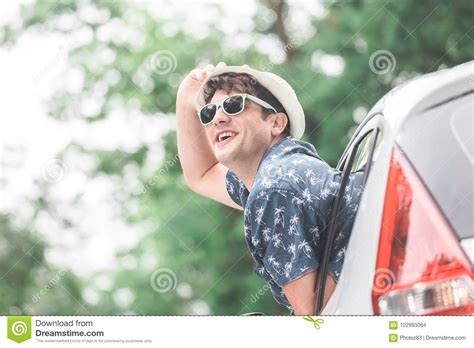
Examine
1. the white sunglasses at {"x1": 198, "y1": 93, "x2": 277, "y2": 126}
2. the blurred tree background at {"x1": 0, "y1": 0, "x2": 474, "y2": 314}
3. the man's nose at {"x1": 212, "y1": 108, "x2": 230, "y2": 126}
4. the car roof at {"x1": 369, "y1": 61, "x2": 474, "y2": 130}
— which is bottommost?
the blurred tree background at {"x1": 0, "y1": 0, "x2": 474, "y2": 314}

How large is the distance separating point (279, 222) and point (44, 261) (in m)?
2.42

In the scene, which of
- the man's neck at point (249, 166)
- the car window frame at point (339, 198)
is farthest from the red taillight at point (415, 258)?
the man's neck at point (249, 166)

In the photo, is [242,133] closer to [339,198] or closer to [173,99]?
[339,198]

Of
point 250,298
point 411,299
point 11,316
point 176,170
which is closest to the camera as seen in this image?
point 411,299

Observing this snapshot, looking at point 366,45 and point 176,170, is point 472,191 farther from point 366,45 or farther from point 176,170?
point 176,170

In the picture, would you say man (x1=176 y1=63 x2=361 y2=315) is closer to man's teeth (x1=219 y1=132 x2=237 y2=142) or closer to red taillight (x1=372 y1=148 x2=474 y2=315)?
man's teeth (x1=219 y1=132 x2=237 y2=142)

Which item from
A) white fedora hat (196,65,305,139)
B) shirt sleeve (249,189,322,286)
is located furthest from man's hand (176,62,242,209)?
shirt sleeve (249,189,322,286)

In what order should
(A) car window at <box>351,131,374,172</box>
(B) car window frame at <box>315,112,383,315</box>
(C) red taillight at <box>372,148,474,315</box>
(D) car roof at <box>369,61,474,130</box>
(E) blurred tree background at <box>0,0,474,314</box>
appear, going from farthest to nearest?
(E) blurred tree background at <box>0,0,474,314</box>
(A) car window at <box>351,131,374,172</box>
(B) car window frame at <box>315,112,383,315</box>
(D) car roof at <box>369,61,474,130</box>
(C) red taillight at <box>372,148,474,315</box>

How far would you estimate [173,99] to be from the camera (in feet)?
14.1

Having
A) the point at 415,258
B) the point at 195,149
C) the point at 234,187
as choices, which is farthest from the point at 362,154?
the point at 195,149

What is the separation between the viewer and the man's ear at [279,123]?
1.72 m

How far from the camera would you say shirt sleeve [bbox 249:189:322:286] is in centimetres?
133
